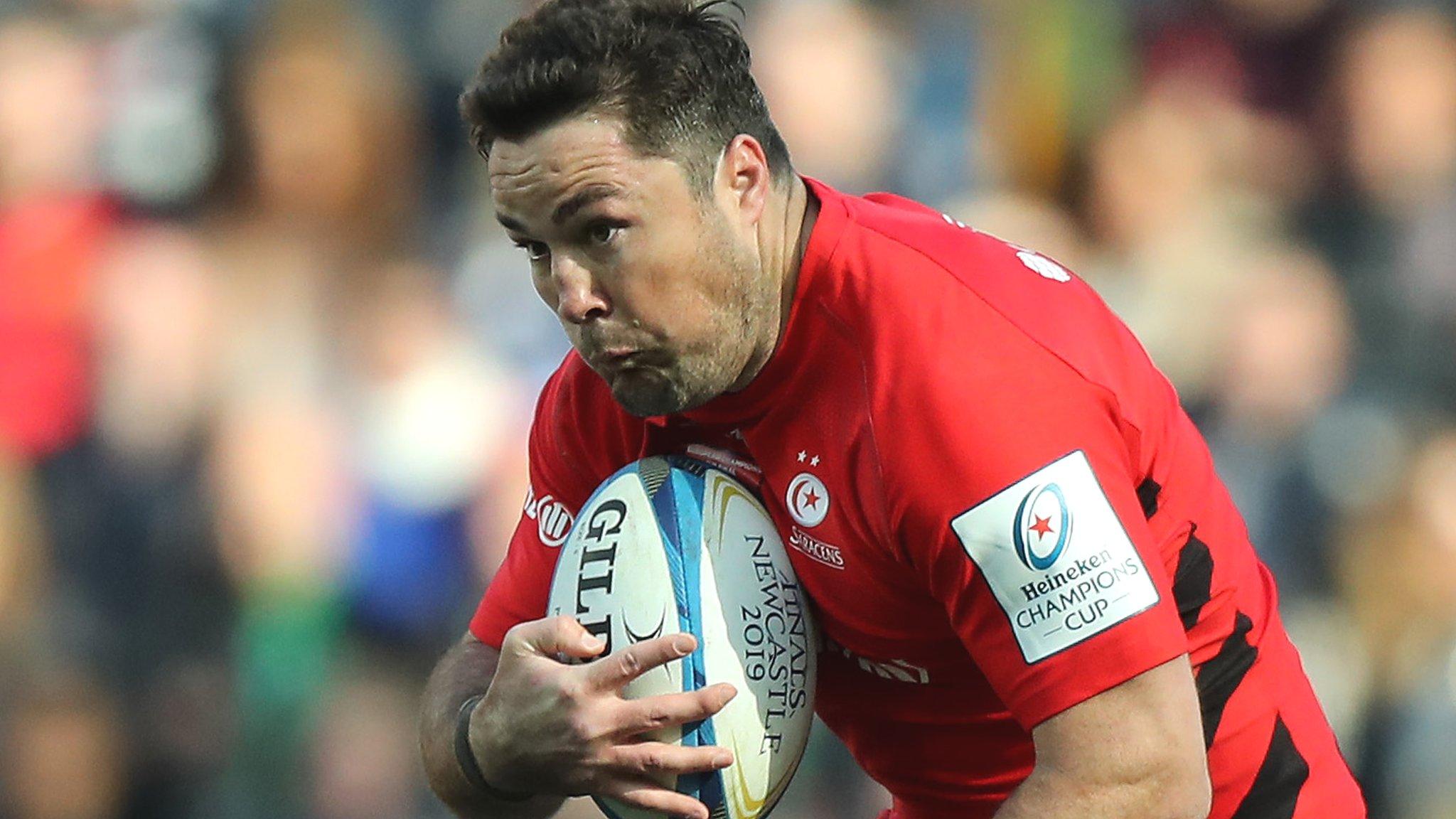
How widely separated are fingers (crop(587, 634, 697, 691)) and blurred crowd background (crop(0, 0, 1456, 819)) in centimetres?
292

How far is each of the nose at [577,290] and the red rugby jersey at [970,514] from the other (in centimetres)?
32

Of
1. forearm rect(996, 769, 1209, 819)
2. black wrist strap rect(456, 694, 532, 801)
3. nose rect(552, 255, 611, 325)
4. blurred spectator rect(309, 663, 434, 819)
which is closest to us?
forearm rect(996, 769, 1209, 819)

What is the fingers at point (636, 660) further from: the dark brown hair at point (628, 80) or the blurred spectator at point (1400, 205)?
the blurred spectator at point (1400, 205)

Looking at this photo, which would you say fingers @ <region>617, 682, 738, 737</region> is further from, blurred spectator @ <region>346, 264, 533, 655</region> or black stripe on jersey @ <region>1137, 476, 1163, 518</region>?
blurred spectator @ <region>346, 264, 533, 655</region>

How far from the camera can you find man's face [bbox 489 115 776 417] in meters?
3.11

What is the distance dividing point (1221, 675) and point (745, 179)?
1.19 m

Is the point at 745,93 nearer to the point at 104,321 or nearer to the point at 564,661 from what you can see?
the point at 564,661

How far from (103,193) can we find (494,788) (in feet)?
13.7

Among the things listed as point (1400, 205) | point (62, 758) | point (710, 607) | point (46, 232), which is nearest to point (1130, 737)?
point (710, 607)

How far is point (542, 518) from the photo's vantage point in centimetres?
377

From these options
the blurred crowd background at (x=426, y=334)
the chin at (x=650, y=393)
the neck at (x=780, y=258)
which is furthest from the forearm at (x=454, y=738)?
the blurred crowd background at (x=426, y=334)

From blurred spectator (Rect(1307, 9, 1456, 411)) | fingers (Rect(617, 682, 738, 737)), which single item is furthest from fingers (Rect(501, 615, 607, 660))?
blurred spectator (Rect(1307, 9, 1456, 411))

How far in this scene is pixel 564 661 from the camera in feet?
10.6

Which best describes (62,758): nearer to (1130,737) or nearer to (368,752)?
(368,752)
